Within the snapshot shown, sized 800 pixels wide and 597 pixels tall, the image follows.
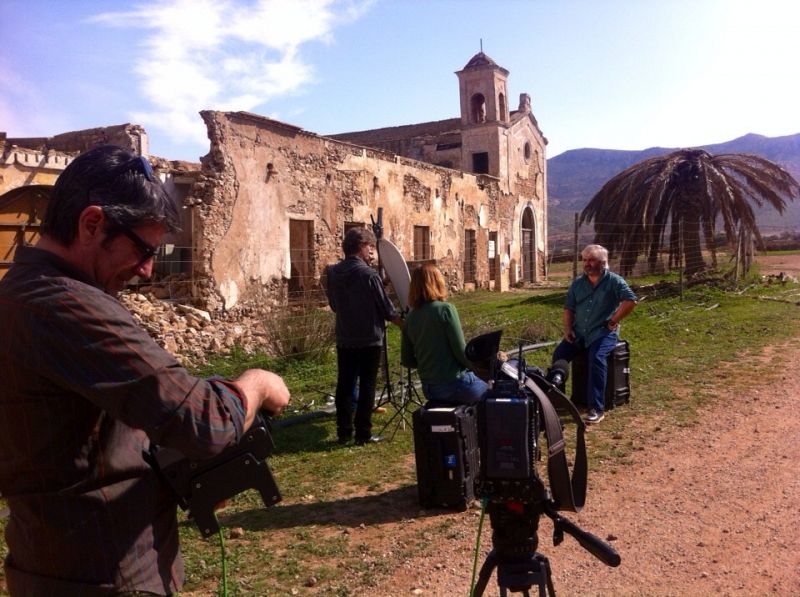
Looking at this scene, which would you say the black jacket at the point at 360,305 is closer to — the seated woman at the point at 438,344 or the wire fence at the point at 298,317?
the seated woman at the point at 438,344

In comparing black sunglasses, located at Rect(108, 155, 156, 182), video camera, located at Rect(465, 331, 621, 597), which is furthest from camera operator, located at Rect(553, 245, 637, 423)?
black sunglasses, located at Rect(108, 155, 156, 182)

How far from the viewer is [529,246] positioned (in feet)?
102

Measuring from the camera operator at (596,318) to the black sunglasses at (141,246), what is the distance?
576cm

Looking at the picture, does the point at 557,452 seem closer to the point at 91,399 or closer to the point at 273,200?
the point at 91,399

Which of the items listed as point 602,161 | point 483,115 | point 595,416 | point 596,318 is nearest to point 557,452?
point 595,416

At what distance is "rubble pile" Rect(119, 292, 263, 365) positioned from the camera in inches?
430

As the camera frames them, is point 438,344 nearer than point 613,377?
Yes

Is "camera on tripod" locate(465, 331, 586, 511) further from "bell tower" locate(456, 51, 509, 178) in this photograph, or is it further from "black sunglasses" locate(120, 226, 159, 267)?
"bell tower" locate(456, 51, 509, 178)

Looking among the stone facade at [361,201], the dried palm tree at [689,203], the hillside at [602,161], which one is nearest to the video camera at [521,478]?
the stone facade at [361,201]

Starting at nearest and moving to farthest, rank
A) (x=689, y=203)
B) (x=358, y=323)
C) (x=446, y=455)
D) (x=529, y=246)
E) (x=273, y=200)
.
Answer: (x=446, y=455), (x=358, y=323), (x=273, y=200), (x=689, y=203), (x=529, y=246)

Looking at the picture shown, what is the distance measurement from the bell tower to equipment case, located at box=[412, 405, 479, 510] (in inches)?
950

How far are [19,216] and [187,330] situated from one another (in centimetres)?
318

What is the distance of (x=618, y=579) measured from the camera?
3732mm

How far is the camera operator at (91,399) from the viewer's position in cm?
150
